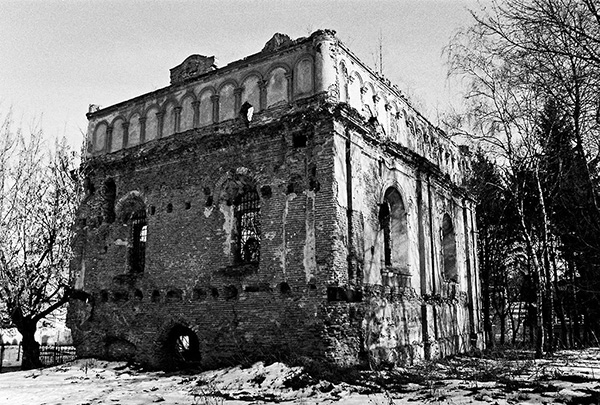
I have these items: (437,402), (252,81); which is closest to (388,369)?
(437,402)

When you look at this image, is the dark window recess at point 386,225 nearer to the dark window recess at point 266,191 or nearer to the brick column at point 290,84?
the dark window recess at point 266,191

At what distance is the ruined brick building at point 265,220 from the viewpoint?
443 inches

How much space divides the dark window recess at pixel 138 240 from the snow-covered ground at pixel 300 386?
9.32ft

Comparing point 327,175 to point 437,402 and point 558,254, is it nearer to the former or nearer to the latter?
point 437,402

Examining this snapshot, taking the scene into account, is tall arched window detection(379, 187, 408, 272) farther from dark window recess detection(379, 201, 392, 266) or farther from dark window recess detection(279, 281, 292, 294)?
dark window recess detection(279, 281, 292, 294)

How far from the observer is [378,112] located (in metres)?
14.0

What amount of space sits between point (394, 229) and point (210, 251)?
199 inches

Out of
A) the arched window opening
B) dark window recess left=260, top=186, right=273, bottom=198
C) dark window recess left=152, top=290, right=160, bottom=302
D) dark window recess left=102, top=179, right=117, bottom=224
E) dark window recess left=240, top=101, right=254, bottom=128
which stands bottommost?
dark window recess left=152, top=290, right=160, bottom=302

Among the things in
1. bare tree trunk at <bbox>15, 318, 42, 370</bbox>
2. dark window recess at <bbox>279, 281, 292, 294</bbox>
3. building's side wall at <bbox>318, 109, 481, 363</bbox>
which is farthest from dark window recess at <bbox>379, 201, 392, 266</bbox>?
bare tree trunk at <bbox>15, 318, 42, 370</bbox>

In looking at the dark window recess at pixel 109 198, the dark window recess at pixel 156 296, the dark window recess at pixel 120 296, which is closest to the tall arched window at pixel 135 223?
the dark window recess at pixel 109 198

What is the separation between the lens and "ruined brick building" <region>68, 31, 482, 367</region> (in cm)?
1124

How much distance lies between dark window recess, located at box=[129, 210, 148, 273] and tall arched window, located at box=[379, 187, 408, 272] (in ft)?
21.6

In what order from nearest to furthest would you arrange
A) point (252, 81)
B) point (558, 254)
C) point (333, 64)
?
point (333, 64) → point (252, 81) → point (558, 254)

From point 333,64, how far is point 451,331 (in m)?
8.99
